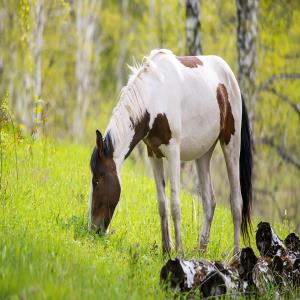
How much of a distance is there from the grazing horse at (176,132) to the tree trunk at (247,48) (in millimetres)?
4650

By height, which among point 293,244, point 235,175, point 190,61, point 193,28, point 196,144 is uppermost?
point 193,28

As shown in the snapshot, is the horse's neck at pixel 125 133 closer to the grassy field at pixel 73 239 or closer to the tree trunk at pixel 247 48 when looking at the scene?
the grassy field at pixel 73 239

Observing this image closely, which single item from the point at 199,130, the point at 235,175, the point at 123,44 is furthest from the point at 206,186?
the point at 123,44

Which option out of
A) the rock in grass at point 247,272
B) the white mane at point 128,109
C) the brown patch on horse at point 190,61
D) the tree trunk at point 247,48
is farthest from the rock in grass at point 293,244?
the tree trunk at point 247,48

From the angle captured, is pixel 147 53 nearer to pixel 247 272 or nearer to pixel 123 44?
pixel 123 44

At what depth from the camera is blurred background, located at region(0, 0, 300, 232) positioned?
42.0 ft

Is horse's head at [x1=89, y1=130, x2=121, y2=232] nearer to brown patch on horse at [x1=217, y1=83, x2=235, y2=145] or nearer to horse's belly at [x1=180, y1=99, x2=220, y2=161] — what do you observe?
horse's belly at [x1=180, y1=99, x2=220, y2=161]

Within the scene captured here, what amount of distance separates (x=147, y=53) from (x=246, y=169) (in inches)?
961

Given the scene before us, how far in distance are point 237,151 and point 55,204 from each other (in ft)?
7.60

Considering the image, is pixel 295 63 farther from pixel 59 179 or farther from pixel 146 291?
pixel 146 291

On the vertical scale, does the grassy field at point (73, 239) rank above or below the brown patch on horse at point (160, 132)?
below

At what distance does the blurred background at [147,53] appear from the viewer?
42.0 feet

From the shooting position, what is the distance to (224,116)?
25.3 ft

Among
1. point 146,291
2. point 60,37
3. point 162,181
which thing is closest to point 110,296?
point 146,291
